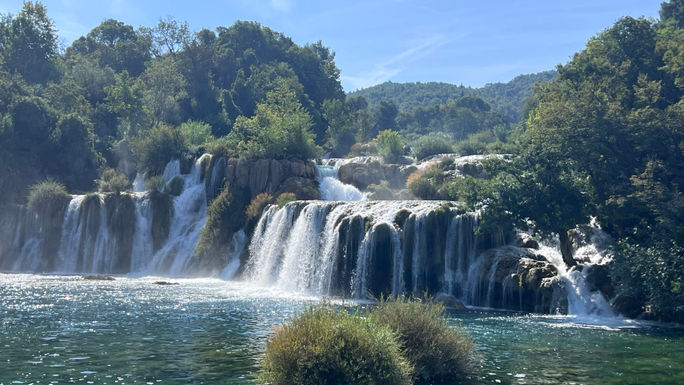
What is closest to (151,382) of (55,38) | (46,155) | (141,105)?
(46,155)

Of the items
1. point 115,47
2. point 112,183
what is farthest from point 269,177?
point 115,47

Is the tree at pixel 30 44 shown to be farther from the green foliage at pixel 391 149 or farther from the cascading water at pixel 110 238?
the green foliage at pixel 391 149

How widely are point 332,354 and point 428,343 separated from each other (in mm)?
3996

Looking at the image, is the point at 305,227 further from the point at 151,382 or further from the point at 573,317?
the point at 151,382

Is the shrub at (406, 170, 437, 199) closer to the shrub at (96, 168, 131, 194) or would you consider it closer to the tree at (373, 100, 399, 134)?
the shrub at (96, 168, 131, 194)

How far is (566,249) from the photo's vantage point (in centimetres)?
3625

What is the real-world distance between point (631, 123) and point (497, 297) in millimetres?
13524

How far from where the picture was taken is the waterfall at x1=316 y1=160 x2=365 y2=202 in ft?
194

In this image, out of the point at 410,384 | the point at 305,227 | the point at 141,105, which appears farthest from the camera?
the point at 141,105

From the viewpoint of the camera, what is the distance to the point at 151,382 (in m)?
17.4

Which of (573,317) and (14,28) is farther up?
(14,28)

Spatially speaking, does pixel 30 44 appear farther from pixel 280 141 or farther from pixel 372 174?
pixel 372 174

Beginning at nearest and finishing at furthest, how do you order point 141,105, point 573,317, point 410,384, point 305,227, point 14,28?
point 410,384
point 573,317
point 305,227
point 141,105
point 14,28

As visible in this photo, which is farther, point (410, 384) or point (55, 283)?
point (55, 283)
